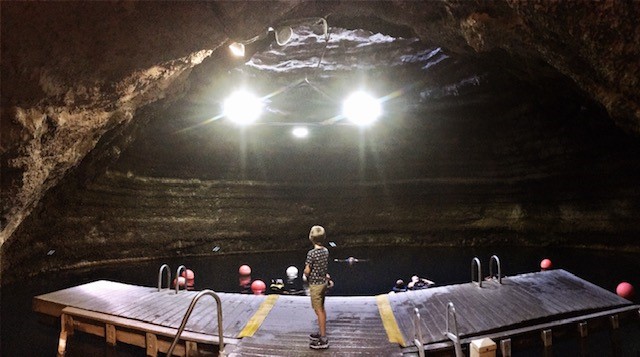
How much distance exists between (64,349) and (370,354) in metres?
5.36

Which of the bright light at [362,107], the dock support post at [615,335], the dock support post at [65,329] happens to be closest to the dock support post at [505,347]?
the dock support post at [615,335]

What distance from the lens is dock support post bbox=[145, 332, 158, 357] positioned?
18.6 ft

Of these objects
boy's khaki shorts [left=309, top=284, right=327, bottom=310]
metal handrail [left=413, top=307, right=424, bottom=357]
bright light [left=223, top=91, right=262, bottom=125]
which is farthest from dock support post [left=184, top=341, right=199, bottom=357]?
bright light [left=223, top=91, right=262, bottom=125]

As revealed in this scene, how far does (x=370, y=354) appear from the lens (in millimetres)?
4734

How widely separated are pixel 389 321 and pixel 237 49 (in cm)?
754

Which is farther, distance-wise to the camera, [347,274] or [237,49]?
[347,274]

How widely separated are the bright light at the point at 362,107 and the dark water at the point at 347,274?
17.2ft

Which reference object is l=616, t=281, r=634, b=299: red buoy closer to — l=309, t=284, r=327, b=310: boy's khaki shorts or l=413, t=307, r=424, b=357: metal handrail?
l=413, t=307, r=424, b=357: metal handrail

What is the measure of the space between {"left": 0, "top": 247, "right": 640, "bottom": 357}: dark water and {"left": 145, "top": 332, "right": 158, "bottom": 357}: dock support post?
128cm

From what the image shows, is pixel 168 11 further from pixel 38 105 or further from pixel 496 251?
pixel 496 251

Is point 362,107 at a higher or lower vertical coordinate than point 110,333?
higher

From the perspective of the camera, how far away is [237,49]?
977 centimetres

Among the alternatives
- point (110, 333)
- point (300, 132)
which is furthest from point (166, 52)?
point (300, 132)

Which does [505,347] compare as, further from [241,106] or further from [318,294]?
[241,106]
